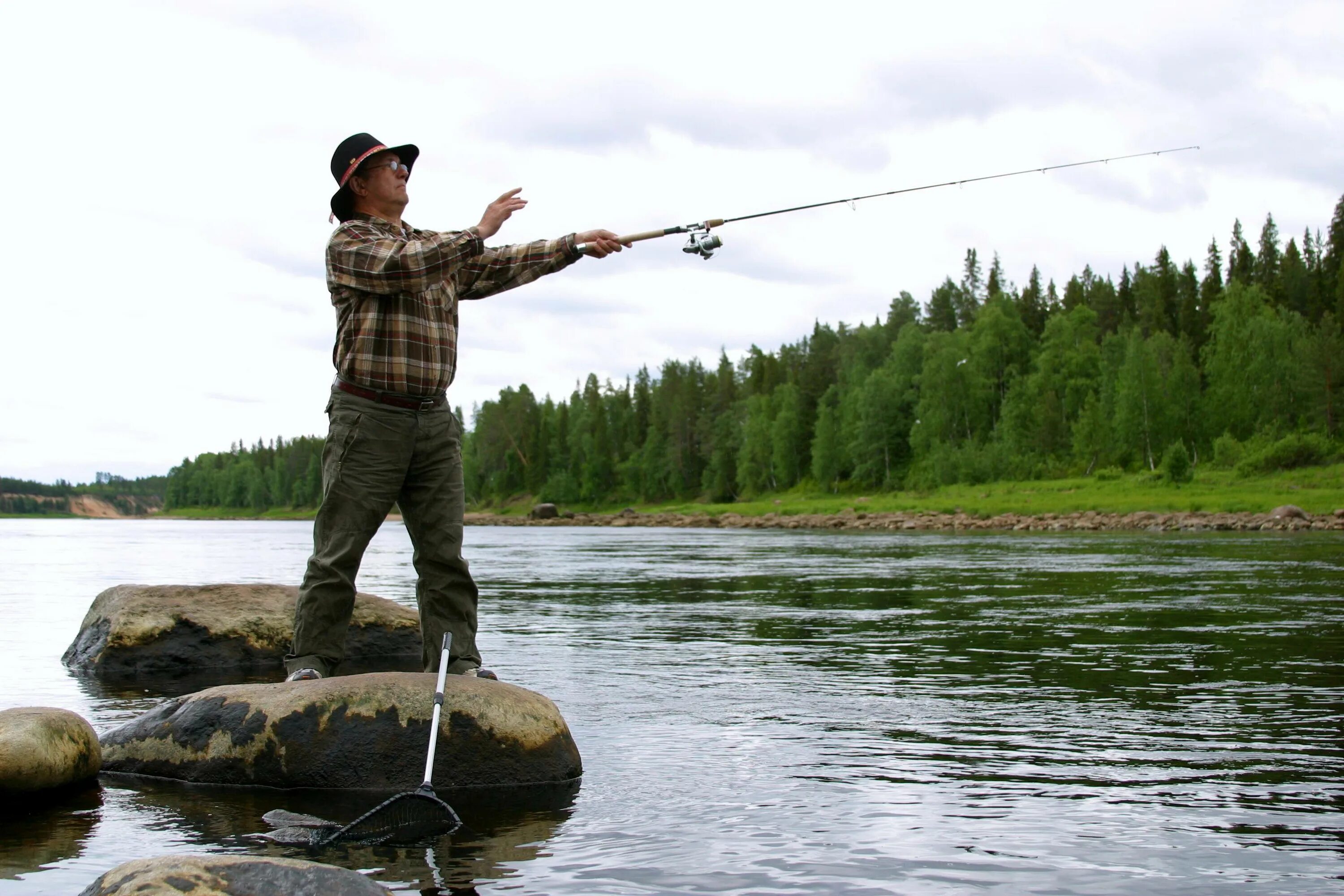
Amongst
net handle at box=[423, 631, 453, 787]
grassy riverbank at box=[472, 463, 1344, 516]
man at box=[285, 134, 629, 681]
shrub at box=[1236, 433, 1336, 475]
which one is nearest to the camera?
net handle at box=[423, 631, 453, 787]

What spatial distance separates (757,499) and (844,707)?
99559 mm

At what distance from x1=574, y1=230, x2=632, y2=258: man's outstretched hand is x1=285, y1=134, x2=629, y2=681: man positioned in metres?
0.46

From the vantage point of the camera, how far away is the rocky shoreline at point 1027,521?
44219 millimetres

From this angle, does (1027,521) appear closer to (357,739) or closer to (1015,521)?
(1015,521)

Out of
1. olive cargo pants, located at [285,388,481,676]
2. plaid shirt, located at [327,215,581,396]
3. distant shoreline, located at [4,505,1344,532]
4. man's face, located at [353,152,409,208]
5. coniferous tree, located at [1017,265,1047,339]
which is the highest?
coniferous tree, located at [1017,265,1047,339]

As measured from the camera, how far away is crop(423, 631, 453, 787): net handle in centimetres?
485

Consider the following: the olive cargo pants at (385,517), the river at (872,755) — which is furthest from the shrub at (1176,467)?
the olive cargo pants at (385,517)

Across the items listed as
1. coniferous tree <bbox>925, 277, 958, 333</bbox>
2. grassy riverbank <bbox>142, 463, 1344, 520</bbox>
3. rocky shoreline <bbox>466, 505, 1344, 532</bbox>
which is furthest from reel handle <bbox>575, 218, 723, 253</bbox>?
coniferous tree <bbox>925, 277, 958, 333</bbox>

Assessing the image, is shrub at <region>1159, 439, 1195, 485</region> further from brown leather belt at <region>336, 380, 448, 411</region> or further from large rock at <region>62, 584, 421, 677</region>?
brown leather belt at <region>336, 380, 448, 411</region>

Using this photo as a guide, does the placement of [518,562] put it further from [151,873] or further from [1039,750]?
[151,873]

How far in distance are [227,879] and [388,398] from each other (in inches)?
109

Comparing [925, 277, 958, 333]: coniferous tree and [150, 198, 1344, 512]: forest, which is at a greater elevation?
[925, 277, 958, 333]: coniferous tree

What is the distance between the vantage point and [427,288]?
5762 mm

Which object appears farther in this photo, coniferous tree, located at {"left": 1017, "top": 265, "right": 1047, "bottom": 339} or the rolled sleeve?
coniferous tree, located at {"left": 1017, "top": 265, "right": 1047, "bottom": 339}
